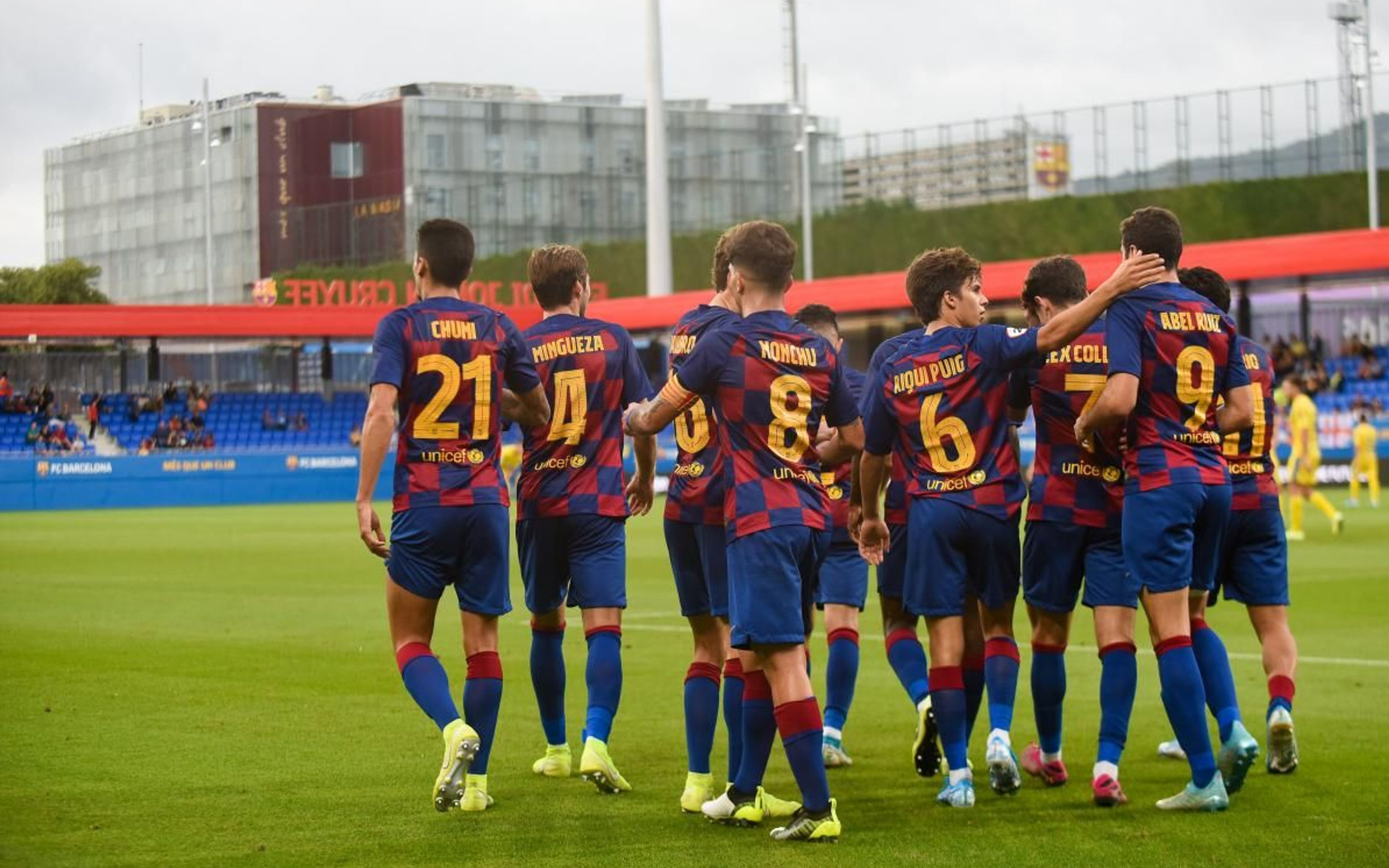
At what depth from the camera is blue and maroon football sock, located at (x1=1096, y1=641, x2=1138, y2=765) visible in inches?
291

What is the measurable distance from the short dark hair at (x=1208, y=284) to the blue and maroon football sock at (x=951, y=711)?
213 cm

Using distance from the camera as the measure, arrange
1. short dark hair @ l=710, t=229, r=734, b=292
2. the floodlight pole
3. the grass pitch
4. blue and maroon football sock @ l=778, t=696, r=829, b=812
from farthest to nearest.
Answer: the floodlight pole
short dark hair @ l=710, t=229, r=734, b=292
blue and maroon football sock @ l=778, t=696, r=829, b=812
the grass pitch

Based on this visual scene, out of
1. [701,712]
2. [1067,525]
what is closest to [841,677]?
[701,712]

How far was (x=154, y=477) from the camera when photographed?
41.2m

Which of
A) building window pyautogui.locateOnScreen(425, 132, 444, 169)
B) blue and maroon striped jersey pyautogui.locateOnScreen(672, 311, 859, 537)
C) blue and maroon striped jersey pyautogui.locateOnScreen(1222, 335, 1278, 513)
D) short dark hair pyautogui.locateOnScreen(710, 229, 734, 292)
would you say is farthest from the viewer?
building window pyautogui.locateOnScreen(425, 132, 444, 169)

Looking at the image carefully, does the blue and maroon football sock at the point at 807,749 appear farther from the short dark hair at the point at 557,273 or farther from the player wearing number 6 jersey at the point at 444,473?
the short dark hair at the point at 557,273

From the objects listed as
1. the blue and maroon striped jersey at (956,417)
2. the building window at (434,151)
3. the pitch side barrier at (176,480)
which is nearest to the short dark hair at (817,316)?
the blue and maroon striped jersey at (956,417)

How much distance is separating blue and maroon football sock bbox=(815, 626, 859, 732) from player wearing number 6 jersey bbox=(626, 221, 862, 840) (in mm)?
1588

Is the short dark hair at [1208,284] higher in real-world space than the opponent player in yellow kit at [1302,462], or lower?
higher

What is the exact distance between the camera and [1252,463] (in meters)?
8.42

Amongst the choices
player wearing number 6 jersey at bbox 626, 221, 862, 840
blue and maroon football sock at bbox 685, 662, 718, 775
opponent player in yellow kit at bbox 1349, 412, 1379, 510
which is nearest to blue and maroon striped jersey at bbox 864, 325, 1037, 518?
player wearing number 6 jersey at bbox 626, 221, 862, 840

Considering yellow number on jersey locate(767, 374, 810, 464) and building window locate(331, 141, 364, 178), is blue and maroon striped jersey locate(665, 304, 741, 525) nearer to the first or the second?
yellow number on jersey locate(767, 374, 810, 464)

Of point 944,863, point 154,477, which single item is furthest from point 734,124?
point 944,863

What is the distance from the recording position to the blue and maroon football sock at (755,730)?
696 centimetres
